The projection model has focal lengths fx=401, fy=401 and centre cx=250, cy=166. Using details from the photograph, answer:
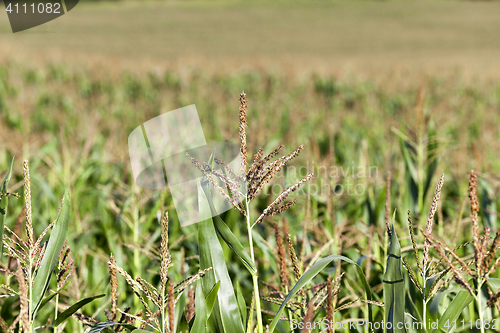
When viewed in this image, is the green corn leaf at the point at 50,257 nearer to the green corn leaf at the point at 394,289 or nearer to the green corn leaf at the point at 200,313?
the green corn leaf at the point at 200,313

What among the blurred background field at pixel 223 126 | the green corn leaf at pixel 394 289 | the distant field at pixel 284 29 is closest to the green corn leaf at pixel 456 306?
the green corn leaf at pixel 394 289

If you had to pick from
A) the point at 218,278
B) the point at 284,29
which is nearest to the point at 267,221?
the point at 218,278

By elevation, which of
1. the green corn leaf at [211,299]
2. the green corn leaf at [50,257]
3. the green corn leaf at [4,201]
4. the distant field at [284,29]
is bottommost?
the distant field at [284,29]

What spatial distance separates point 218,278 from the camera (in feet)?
2.18

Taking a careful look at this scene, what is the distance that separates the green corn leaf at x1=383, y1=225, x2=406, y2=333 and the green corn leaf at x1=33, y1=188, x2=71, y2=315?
1.71 ft

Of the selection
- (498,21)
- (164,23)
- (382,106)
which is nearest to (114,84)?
(382,106)

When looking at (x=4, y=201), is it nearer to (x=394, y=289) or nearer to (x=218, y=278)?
(x=218, y=278)

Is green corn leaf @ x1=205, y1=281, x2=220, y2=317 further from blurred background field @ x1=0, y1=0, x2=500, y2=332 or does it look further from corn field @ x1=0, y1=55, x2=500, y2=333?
blurred background field @ x1=0, y1=0, x2=500, y2=332

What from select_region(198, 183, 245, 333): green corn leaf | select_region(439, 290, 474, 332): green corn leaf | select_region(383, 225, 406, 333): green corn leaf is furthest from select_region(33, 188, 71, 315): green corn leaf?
select_region(439, 290, 474, 332): green corn leaf

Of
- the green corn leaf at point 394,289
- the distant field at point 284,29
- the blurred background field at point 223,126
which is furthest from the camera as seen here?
the distant field at point 284,29

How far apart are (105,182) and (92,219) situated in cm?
47

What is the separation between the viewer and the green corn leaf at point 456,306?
2.21ft

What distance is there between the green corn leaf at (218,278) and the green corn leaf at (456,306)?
0.35 metres

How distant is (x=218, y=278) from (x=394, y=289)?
28 centimetres
